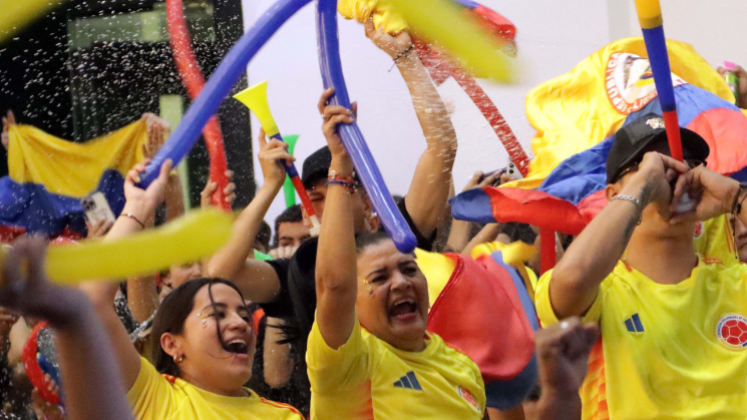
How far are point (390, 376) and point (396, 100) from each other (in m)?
0.80

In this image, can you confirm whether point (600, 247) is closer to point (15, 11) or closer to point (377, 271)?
point (377, 271)

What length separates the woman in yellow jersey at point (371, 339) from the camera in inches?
62.6

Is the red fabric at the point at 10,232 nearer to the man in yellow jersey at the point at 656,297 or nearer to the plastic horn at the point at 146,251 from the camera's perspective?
the man in yellow jersey at the point at 656,297

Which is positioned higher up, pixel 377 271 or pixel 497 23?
pixel 497 23

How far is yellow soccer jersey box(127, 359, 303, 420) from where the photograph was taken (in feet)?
5.46

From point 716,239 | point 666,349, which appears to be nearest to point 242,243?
point 666,349

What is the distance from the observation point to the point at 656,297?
6.09 ft

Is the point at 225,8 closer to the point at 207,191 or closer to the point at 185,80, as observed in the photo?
the point at 185,80

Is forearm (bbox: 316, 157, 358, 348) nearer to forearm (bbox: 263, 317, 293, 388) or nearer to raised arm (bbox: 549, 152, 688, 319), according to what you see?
raised arm (bbox: 549, 152, 688, 319)

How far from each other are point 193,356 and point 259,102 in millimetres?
674

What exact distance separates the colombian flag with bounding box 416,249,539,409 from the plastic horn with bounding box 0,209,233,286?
4.51 ft

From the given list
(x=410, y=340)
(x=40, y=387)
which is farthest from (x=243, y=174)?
(x=410, y=340)

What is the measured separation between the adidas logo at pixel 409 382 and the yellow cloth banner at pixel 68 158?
1.08 metres

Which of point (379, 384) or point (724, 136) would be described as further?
point (724, 136)
